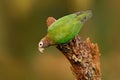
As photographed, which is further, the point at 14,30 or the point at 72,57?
the point at 14,30

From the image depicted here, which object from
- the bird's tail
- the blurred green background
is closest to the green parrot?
the bird's tail

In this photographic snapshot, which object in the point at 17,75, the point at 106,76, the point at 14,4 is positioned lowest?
the point at 106,76

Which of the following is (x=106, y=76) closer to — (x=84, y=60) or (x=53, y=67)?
(x=53, y=67)

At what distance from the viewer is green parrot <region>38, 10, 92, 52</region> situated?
1.97 ft

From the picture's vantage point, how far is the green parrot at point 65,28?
60 cm

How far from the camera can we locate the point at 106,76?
6.28 feet

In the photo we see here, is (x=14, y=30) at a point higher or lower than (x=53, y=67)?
higher

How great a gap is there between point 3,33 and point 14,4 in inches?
6.6

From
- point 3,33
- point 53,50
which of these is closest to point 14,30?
point 3,33

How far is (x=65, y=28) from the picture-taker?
60 centimetres

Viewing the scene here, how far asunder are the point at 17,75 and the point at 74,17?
145cm

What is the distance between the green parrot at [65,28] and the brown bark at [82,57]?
16mm

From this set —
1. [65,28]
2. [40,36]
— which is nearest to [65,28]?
[65,28]

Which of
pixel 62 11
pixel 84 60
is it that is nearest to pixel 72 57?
pixel 84 60
